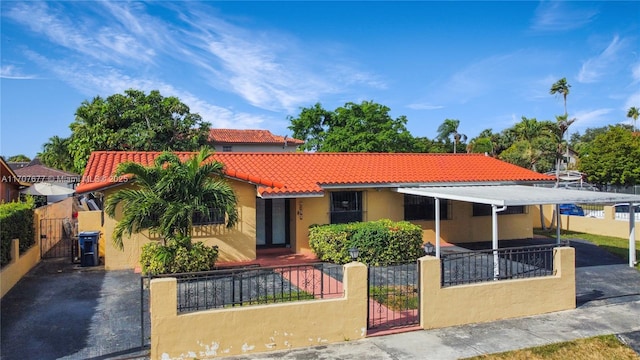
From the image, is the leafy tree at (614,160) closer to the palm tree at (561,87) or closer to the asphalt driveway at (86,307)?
the palm tree at (561,87)

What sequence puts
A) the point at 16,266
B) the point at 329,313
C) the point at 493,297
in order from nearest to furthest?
the point at 329,313 < the point at 493,297 < the point at 16,266

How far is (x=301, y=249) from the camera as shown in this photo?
1566cm

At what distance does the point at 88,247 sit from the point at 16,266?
2.13 meters

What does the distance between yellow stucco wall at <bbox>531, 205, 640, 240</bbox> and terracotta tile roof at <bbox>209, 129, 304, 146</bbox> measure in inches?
1148

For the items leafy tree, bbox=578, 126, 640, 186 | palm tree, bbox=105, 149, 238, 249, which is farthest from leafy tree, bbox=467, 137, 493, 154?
palm tree, bbox=105, 149, 238, 249

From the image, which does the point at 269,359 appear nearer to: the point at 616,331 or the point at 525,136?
the point at 616,331

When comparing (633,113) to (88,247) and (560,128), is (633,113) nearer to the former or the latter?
(560,128)

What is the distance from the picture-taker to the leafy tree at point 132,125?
26391 millimetres

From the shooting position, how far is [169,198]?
11836mm

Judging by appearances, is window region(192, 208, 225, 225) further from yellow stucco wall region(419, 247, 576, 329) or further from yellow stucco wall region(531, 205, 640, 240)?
yellow stucco wall region(531, 205, 640, 240)

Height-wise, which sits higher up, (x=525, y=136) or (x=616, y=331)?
(x=525, y=136)

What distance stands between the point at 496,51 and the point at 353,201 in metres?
11.4

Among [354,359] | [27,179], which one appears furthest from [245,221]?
[27,179]

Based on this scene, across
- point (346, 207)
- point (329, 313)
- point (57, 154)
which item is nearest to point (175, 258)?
point (329, 313)
